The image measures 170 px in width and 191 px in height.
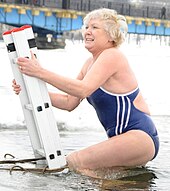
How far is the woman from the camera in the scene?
4.89 m

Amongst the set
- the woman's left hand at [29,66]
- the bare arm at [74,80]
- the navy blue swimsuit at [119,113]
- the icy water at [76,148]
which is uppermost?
the woman's left hand at [29,66]

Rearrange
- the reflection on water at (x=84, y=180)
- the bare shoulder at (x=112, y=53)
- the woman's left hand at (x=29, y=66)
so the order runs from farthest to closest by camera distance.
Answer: the bare shoulder at (x=112, y=53) < the woman's left hand at (x=29, y=66) < the reflection on water at (x=84, y=180)

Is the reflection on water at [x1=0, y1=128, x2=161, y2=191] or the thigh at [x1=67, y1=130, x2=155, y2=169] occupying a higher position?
the thigh at [x1=67, y1=130, x2=155, y2=169]

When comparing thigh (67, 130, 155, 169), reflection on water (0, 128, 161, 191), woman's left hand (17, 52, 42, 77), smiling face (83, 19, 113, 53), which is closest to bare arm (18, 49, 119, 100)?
woman's left hand (17, 52, 42, 77)

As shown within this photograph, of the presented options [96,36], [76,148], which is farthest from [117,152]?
[76,148]

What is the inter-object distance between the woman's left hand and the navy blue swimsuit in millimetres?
583

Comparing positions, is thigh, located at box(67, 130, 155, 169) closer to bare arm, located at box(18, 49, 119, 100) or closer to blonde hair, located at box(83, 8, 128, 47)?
bare arm, located at box(18, 49, 119, 100)

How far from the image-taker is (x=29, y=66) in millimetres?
4598

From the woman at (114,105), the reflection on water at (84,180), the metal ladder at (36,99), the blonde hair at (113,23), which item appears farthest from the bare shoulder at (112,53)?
the reflection on water at (84,180)

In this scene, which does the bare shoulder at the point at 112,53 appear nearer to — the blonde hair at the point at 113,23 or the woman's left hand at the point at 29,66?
the blonde hair at the point at 113,23

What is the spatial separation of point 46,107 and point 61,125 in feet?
10.6

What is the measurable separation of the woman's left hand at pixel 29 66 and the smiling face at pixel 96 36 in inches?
21.6

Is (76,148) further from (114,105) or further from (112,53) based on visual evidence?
(112,53)

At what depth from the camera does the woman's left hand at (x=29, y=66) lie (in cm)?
459
